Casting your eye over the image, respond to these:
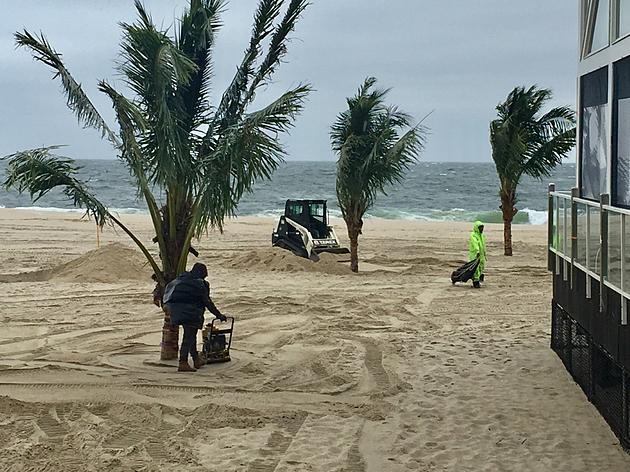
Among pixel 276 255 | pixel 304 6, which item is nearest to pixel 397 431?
pixel 304 6

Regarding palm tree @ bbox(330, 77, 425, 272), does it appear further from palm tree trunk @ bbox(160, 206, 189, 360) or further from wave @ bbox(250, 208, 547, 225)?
wave @ bbox(250, 208, 547, 225)

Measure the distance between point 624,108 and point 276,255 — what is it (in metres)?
13.9

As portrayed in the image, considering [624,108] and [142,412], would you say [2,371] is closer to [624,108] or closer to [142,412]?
[142,412]

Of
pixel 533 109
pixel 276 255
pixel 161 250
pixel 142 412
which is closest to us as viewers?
pixel 142 412

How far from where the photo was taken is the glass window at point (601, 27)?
32.7ft

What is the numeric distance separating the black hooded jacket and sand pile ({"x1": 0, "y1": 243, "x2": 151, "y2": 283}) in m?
9.55

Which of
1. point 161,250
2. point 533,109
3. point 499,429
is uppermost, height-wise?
point 533,109

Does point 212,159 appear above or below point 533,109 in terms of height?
below

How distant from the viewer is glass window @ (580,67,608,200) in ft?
32.3

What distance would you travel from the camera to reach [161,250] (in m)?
11.0

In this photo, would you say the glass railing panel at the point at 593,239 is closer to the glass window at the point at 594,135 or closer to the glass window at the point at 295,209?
the glass window at the point at 594,135

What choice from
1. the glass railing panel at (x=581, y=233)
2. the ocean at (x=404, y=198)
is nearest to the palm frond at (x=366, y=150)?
the glass railing panel at (x=581, y=233)

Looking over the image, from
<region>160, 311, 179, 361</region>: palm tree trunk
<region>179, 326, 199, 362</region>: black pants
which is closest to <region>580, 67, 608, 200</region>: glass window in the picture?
<region>179, 326, 199, 362</region>: black pants

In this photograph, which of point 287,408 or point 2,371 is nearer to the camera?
point 287,408
